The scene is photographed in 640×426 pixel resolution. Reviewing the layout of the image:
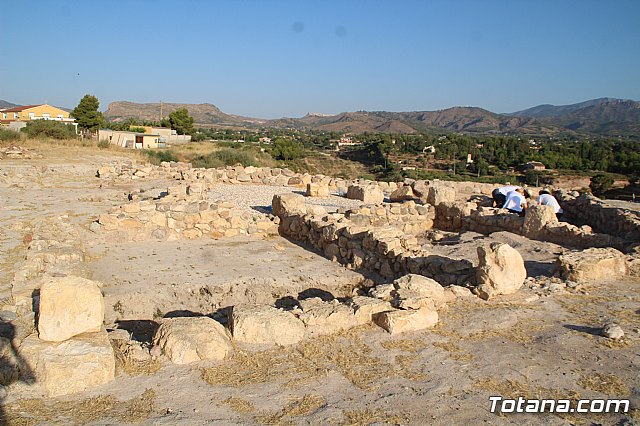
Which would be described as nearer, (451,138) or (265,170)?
(265,170)

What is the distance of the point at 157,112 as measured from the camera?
120312mm

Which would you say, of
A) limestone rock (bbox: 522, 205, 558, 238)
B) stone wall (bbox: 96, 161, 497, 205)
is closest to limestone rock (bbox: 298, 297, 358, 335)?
limestone rock (bbox: 522, 205, 558, 238)

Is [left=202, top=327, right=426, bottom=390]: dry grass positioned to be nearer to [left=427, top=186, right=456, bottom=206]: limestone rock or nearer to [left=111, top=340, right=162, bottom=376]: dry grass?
[left=111, top=340, right=162, bottom=376]: dry grass

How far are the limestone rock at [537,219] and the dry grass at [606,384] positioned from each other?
6.31 metres

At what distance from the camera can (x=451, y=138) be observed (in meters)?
50.5

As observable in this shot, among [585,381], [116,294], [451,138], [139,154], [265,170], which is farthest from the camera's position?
[451,138]

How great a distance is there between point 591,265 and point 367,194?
8722 millimetres

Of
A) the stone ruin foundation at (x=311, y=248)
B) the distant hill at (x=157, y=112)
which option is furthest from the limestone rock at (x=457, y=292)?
the distant hill at (x=157, y=112)

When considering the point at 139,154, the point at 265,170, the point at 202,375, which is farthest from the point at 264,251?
the point at 139,154

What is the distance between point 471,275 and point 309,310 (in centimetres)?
286

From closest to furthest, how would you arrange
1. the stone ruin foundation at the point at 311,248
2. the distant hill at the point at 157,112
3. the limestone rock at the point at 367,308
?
the stone ruin foundation at the point at 311,248 < the limestone rock at the point at 367,308 < the distant hill at the point at 157,112

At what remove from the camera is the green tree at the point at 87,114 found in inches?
1593

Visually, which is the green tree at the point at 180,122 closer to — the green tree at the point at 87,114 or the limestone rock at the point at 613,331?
the green tree at the point at 87,114

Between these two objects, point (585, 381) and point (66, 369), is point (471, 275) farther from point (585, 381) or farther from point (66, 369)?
point (66, 369)
